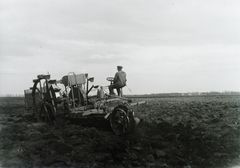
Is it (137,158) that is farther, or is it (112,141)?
(112,141)

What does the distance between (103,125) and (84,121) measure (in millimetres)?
902

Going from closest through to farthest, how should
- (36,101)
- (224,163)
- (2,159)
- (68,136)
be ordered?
1. (224,163)
2. (2,159)
3. (68,136)
4. (36,101)

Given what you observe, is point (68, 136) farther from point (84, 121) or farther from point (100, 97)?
point (100, 97)

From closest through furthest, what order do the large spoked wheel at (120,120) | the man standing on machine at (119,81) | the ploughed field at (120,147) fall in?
the ploughed field at (120,147) → the large spoked wheel at (120,120) → the man standing on machine at (119,81)

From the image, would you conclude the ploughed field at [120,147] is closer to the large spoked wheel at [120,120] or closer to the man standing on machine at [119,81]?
the large spoked wheel at [120,120]

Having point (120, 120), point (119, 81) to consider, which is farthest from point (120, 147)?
point (119, 81)

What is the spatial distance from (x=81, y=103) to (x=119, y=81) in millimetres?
1792

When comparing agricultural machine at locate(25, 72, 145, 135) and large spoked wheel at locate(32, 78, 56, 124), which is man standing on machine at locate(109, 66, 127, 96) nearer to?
agricultural machine at locate(25, 72, 145, 135)

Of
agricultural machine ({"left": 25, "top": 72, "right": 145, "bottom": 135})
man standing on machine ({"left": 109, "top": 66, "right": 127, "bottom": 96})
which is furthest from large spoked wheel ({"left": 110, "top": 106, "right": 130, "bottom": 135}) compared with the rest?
man standing on machine ({"left": 109, "top": 66, "right": 127, "bottom": 96})

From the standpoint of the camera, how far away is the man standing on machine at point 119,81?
919cm

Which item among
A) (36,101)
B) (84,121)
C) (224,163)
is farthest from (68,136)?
(224,163)

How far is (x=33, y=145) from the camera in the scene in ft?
23.1

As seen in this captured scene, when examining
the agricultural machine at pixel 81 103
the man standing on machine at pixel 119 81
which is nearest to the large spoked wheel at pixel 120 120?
the agricultural machine at pixel 81 103

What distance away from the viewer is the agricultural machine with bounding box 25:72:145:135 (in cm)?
768
